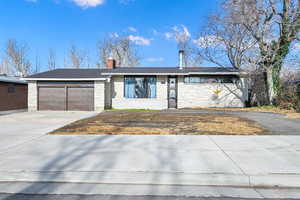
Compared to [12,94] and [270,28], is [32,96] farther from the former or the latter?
[270,28]

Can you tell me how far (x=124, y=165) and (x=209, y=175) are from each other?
1641mm

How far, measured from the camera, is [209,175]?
2.91 meters

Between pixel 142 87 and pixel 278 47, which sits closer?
pixel 278 47

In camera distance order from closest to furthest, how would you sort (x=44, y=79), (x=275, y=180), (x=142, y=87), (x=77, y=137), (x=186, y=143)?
(x=275, y=180) → (x=186, y=143) → (x=77, y=137) → (x=44, y=79) → (x=142, y=87)

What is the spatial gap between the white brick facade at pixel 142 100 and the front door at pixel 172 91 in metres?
0.36

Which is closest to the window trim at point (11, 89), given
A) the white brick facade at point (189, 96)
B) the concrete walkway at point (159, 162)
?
the white brick facade at point (189, 96)

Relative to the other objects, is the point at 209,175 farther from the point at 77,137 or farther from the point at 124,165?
the point at 77,137

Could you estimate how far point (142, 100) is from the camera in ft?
47.6

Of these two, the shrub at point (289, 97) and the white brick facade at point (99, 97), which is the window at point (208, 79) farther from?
the white brick facade at point (99, 97)

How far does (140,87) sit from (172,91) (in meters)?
2.97

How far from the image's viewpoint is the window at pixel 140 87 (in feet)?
48.2

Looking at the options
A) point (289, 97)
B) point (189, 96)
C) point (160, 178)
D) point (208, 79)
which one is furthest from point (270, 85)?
point (160, 178)

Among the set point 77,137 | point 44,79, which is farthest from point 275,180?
point 44,79

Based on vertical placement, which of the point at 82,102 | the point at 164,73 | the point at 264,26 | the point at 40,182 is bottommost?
the point at 40,182
